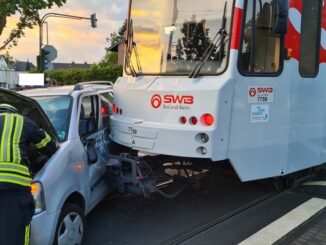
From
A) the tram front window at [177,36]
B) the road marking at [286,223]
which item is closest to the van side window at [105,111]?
the tram front window at [177,36]

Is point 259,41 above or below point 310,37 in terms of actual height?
below

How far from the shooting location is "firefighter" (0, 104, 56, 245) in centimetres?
326

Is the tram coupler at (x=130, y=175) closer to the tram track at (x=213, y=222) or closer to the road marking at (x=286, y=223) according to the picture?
the tram track at (x=213, y=222)

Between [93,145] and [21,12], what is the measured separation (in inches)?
354

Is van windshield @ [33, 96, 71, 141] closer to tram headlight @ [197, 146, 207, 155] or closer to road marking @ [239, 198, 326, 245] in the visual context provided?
tram headlight @ [197, 146, 207, 155]

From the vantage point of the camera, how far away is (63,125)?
16.6ft

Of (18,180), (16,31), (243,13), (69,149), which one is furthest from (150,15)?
(16,31)

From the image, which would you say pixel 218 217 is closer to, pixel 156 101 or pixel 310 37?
pixel 156 101

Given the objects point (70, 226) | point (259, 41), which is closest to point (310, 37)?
point (259, 41)

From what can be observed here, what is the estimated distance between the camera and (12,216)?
129 inches

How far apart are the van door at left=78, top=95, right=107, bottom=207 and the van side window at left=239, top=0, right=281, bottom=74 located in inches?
76.5

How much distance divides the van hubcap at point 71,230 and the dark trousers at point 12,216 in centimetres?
86

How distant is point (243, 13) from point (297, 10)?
3.63 feet

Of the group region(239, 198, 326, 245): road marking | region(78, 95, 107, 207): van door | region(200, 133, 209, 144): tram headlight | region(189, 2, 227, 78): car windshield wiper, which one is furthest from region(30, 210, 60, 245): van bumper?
region(189, 2, 227, 78): car windshield wiper
